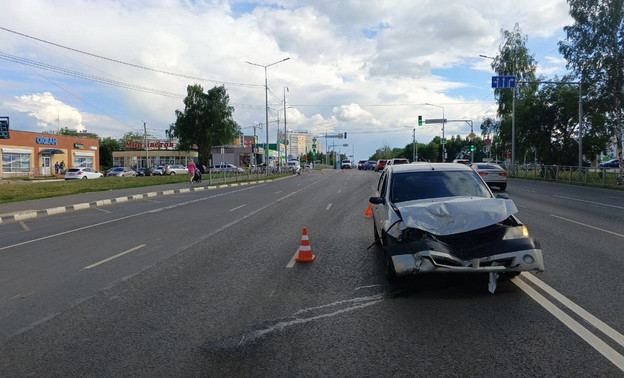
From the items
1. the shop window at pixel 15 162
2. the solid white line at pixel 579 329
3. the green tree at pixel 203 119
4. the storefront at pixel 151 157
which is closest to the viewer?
the solid white line at pixel 579 329

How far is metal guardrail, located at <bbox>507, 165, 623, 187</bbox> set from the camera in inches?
1153

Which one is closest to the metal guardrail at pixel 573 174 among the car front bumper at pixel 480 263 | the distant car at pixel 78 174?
the car front bumper at pixel 480 263

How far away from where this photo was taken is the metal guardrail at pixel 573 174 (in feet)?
96.1

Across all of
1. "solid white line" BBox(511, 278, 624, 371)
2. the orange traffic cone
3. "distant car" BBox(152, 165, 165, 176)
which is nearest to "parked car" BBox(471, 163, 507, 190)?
the orange traffic cone

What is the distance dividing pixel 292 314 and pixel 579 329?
283 cm

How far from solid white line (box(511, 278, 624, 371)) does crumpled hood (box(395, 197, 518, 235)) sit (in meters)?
0.98

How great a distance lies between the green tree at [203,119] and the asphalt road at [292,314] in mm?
63688

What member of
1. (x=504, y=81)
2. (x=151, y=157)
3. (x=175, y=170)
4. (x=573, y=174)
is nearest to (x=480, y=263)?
(x=573, y=174)

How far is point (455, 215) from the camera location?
229 inches

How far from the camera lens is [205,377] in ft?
12.1

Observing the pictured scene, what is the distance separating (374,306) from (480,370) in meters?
1.76

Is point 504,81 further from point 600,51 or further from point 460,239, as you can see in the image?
point 460,239

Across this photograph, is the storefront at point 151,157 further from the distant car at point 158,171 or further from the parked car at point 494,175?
the parked car at point 494,175

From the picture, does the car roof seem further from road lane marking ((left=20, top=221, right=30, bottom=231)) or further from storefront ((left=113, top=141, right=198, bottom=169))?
storefront ((left=113, top=141, right=198, bottom=169))
